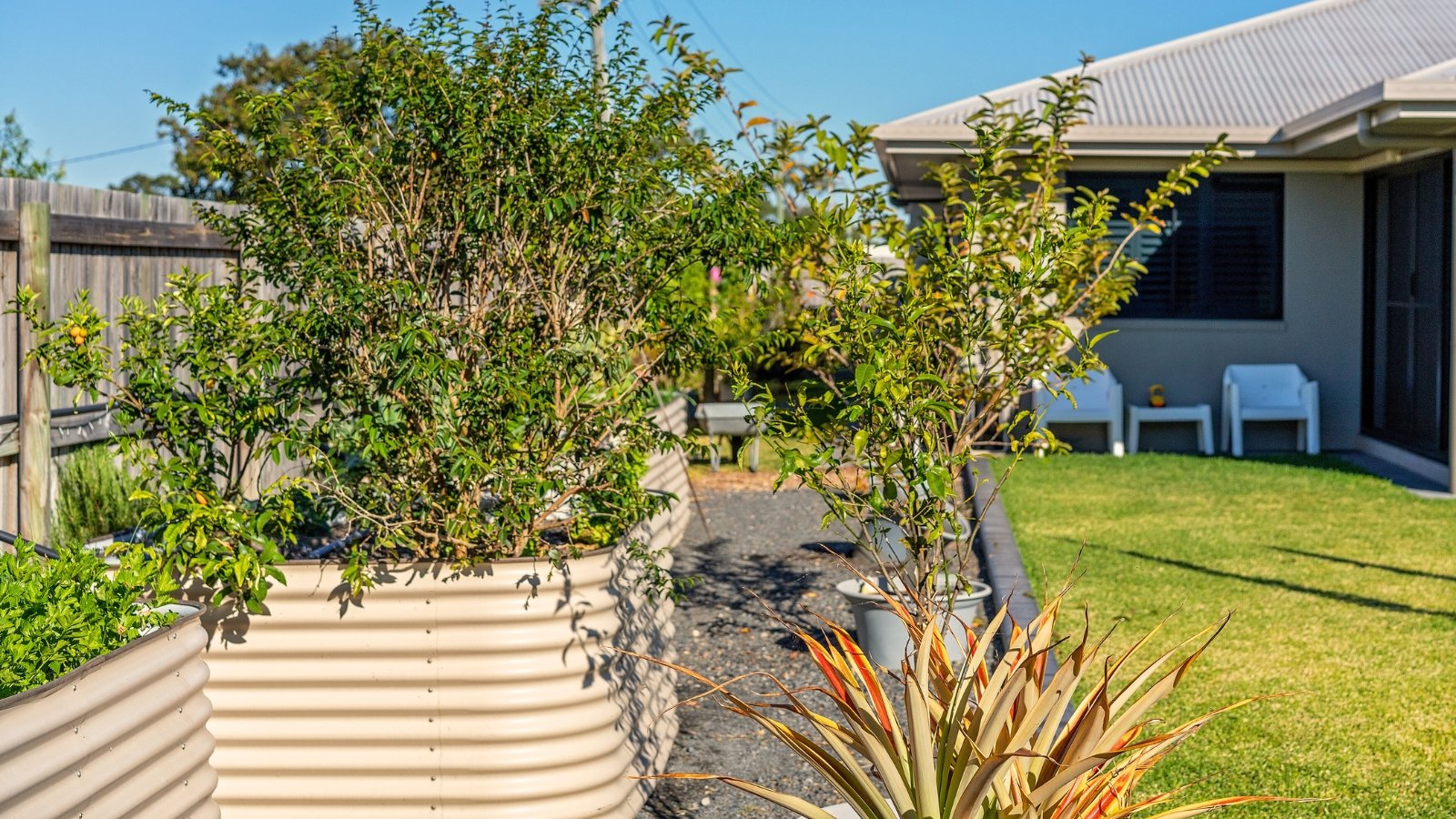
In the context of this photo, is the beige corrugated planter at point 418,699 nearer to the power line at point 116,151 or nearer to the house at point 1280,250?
the house at point 1280,250

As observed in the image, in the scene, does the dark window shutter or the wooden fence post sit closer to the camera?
the wooden fence post

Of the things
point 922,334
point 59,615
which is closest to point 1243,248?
point 922,334

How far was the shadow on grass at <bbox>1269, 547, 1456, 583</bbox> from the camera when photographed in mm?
7762

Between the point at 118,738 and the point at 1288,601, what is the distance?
234 inches

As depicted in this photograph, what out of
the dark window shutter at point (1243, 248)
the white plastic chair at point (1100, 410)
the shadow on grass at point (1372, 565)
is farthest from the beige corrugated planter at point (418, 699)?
the dark window shutter at point (1243, 248)

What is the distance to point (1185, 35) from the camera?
690 inches

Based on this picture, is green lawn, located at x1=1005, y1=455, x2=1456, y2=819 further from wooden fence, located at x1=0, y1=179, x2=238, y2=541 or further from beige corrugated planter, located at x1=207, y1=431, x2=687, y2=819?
wooden fence, located at x1=0, y1=179, x2=238, y2=541

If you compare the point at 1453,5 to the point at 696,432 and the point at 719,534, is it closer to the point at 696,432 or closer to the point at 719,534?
the point at 719,534

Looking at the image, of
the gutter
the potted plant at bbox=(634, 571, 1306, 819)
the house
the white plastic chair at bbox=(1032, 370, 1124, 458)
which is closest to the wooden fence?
the potted plant at bbox=(634, 571, 1306, 819)

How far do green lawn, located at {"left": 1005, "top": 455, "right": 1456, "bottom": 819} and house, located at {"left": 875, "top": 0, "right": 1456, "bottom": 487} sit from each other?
1498 millimetres

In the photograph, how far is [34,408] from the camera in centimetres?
582

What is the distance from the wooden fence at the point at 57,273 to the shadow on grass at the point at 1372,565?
631 cm

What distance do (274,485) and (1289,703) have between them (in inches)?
151

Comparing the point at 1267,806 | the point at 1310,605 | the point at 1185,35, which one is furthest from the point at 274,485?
the point at 1185,35
